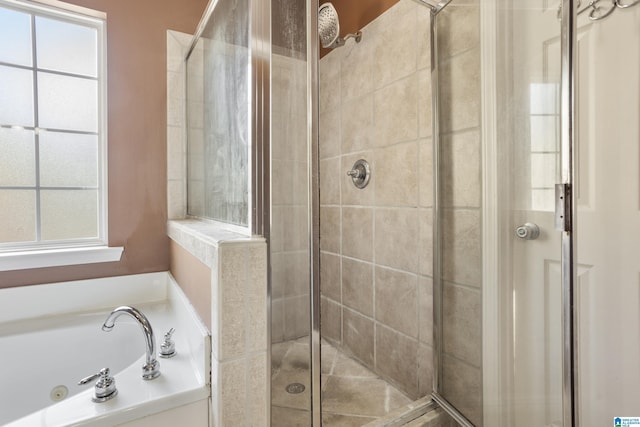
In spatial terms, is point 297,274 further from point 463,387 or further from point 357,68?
point 357,68

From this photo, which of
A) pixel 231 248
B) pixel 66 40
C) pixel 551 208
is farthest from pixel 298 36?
pixel 66 40

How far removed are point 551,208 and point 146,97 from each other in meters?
1.79

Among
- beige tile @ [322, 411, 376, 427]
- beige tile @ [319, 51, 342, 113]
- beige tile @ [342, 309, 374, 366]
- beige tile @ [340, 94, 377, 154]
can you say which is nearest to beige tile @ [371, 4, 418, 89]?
beige tile @ [340, 94, 377, 154]

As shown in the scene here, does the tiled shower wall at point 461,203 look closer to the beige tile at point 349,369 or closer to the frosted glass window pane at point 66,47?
the beige tile at point 349,369

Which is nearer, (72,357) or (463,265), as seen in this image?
(463,265)

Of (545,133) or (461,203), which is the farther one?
(461,203)

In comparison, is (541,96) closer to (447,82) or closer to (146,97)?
(447,82)

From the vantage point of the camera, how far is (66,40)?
150cm

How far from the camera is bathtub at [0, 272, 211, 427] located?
80 cm

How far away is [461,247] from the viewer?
1.18 m

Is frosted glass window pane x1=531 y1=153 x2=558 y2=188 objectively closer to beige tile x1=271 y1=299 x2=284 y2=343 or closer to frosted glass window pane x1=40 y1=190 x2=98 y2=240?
beige tile x1=271 y1=299 x2=284 y2=343

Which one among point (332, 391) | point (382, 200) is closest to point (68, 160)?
point (382, 200)

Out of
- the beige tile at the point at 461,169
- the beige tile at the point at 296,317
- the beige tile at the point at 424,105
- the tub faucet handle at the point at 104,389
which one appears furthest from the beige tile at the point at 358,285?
the tub faucet handle at the point at 104,389

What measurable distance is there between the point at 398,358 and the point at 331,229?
0.79 metres
